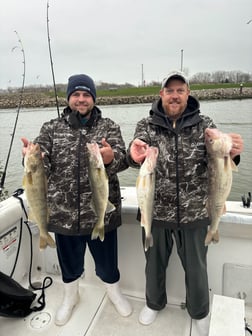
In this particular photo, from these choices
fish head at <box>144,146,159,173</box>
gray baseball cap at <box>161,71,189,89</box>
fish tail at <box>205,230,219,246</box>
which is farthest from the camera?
gray baseball cap at <box>161,71,189,89</box>

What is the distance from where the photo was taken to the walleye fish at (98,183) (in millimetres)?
2020

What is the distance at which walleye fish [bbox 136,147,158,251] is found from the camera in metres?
1.95

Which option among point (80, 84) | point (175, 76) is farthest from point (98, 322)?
point (175, 76)

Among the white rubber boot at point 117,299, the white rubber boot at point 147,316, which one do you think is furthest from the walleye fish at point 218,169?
the white rubber boot at point 117,299

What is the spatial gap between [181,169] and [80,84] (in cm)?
109

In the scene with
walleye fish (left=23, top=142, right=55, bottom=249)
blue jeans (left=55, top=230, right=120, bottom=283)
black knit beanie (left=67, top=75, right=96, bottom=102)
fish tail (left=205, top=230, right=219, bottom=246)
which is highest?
black knit beanie (left=67, top=75, right=96, bottom=102)

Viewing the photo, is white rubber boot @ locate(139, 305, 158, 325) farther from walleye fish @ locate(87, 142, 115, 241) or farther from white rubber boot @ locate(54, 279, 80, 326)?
walleye fish @ locate(87, 142, 115, 241)

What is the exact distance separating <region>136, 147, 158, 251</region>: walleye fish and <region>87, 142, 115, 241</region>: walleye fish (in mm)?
251

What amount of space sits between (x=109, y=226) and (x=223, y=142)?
3.88 feet

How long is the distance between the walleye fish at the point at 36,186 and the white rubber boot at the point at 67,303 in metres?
0.76

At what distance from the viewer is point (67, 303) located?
9.38ft

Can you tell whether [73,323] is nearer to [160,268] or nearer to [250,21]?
[160,268]

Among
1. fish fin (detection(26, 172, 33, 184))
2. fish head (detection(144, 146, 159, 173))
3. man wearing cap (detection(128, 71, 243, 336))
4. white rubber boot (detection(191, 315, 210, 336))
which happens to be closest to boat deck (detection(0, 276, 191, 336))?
white rubber boot (detection(191, 315, 210, 336))

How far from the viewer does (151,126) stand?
2367mm
